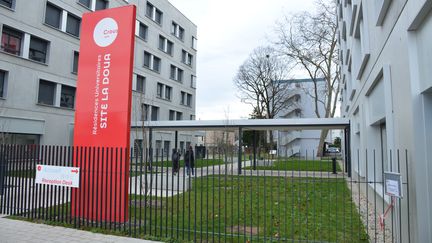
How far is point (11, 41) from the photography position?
2148 cm

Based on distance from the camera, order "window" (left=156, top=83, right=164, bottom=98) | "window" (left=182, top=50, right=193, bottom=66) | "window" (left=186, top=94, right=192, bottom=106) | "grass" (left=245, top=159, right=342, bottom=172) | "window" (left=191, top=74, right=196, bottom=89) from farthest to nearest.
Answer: "window" (left=191, top=74, right=196, bottom=89)
"window" (left=186, top=94, right=192, bottom=106)
"window" (left=182, top=50, right=193, bottom=66)
"window" (left=156, top=83, right=164, bottom=98)
"grass" (left=245, top=159, right=342, bottom=172)

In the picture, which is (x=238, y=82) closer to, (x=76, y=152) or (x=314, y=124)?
(x=314, y=124)

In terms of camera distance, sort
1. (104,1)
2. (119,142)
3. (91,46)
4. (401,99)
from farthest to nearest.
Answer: (104,1), (91,46), (119,142), (401,99)

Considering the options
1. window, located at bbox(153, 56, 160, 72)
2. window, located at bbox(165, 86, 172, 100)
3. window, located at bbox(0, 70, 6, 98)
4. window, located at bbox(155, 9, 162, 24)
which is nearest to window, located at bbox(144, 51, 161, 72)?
window, located at bbox(153, 56, 160, 72)

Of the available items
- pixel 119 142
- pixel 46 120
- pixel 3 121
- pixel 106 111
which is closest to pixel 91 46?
pixel 106 111

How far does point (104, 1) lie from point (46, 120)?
13.1m

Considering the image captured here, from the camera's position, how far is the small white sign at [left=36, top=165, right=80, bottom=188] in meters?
7.54

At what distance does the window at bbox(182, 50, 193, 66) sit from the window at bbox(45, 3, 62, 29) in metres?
22.4

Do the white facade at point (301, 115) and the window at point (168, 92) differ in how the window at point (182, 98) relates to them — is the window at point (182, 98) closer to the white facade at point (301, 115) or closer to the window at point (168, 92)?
the window at point (168, 92)

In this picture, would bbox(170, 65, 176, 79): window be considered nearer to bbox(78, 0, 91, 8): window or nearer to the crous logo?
bbox(78, 0, 91, 8): window

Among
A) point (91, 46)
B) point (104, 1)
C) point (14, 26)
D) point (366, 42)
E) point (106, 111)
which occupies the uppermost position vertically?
point (104, 1)

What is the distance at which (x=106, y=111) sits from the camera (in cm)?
803

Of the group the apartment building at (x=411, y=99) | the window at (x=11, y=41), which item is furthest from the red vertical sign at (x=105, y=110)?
the window at (x=11, y=41)

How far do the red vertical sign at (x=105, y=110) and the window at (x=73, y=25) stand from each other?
794 inches
